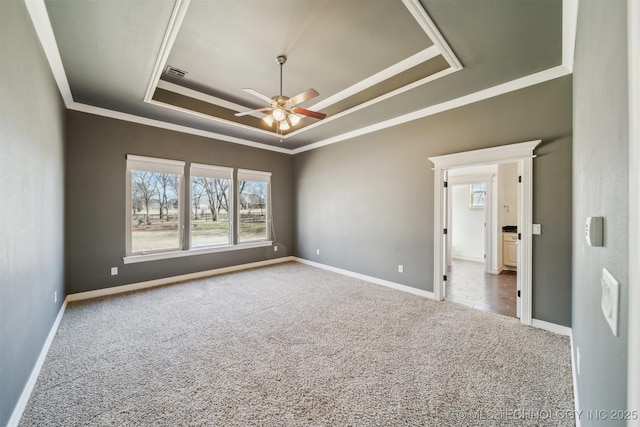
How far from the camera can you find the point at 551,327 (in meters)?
2.85

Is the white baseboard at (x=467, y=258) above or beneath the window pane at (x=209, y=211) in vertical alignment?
beneath

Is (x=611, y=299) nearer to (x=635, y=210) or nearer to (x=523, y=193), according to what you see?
(x=635, y=210)

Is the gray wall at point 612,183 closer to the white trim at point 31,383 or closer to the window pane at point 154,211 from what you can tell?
the white trim at point 31,383

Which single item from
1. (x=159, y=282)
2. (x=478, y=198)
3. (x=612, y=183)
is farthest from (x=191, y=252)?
(x=478, y=198)

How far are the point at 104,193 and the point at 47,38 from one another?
230 cm

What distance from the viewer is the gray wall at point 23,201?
156 cm

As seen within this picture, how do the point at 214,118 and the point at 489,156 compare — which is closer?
the point at 489,156

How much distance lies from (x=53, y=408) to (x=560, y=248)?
185 inches

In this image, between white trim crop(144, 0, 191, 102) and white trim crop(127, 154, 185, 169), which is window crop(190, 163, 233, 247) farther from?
white trim crop(144, 0, 191, 102)

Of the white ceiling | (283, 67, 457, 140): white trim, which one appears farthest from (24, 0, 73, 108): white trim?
(283, 67, 457, 140): white trim

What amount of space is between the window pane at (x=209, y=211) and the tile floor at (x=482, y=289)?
4391 mm

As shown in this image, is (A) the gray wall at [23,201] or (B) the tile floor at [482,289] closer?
(A) the gray wall at [23,201]

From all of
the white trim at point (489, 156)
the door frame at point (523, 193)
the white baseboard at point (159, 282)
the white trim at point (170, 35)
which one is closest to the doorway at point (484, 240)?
the door frame at point (523, 193)

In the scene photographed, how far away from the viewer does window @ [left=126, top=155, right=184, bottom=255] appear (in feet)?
14.1
